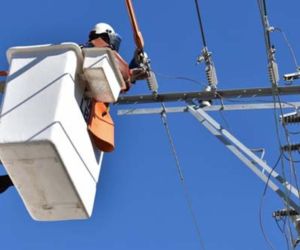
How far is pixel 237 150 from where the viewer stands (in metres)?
Answer: 5.25

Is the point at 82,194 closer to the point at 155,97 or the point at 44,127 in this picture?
the point at 44,127

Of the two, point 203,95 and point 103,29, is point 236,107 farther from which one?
point 103,29

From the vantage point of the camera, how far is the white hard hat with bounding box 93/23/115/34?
3986 mm

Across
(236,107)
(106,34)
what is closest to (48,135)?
(106,34)

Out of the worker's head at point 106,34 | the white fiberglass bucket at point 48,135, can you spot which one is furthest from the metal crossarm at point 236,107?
the white fiberglass bucket at point 48,135

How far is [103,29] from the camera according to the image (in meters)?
4.00

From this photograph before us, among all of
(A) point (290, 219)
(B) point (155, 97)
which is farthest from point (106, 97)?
(A) point (290, 219)

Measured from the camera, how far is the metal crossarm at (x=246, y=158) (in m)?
5.05

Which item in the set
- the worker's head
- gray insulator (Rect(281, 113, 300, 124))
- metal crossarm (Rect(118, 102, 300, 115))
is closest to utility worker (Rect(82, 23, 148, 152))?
the worker's head

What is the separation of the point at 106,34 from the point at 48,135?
142 cm

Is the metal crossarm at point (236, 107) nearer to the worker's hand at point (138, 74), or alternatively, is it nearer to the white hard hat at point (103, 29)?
the worker's hand at point (138, 74)

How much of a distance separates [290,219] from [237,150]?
0.97 m

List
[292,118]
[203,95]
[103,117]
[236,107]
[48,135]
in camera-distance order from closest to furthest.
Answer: [48,135], [103,117], [203,95], [236,107], [292,118]

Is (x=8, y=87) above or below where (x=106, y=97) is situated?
above
